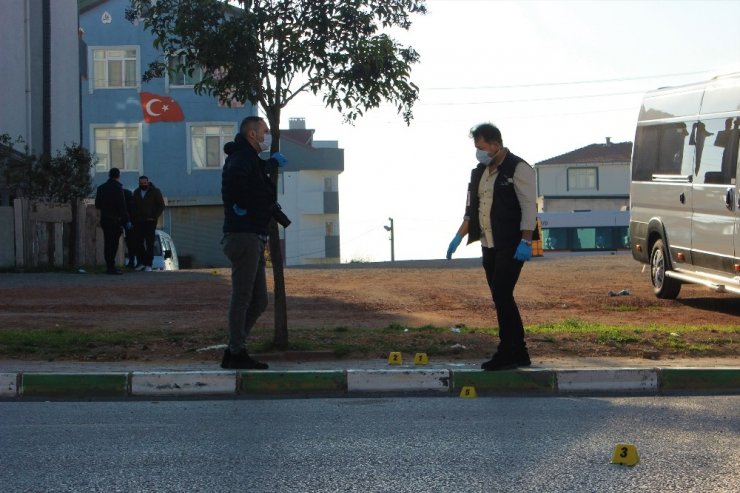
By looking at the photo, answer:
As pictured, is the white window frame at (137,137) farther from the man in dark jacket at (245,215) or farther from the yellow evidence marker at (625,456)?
the yellow evidence marker at (625,456)

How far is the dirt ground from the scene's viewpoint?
14.1m

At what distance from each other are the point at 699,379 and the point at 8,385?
218 inches

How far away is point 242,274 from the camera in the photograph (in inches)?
382

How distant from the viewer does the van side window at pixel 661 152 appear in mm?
15667

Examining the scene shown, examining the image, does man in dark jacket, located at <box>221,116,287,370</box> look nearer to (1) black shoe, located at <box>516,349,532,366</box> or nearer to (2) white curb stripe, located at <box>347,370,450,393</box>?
(2) white curb stripe, located at <box>347,370,450,393</box>

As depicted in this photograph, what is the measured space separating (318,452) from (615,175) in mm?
92578

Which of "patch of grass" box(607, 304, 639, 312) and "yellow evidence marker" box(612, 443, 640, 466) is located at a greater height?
"patch of grass" box(607, 304, 639, 312)

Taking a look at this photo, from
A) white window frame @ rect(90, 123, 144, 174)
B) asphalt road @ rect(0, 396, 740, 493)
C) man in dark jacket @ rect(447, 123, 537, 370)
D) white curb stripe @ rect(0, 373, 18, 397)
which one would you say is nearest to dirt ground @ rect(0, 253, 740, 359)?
man in dark jacket @ rect(447, 123, 537, 370)

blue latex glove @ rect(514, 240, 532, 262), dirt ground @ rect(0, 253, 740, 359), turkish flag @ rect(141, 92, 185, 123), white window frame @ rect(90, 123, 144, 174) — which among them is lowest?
dirt ground @ rect(0, 253, 740, 359)

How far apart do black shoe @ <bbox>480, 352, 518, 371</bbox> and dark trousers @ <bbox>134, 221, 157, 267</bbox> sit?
47.4 feet

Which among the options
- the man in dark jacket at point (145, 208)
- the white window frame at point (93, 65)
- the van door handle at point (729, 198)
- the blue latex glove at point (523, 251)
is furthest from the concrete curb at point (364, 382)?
the white window frame at point (93, 65)

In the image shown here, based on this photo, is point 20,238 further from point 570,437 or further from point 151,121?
point 151,121

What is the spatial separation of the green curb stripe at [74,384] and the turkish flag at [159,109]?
133ft

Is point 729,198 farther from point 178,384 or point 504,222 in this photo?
point 178,384
